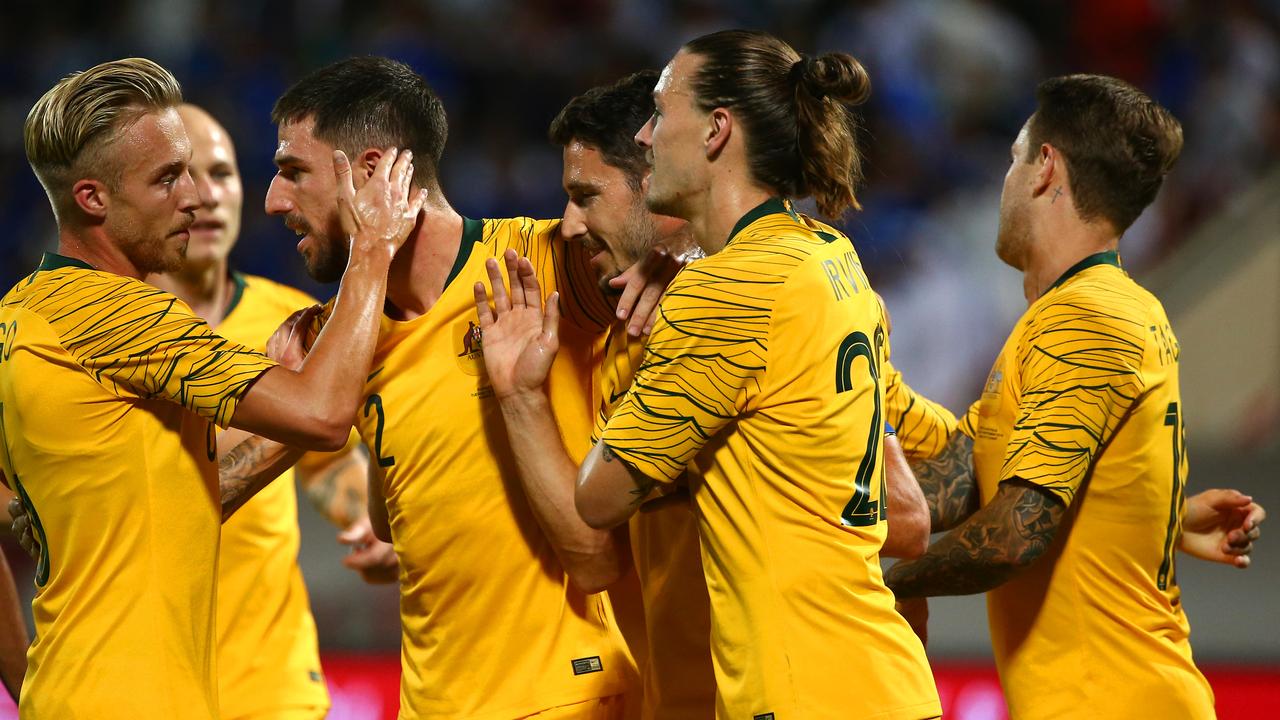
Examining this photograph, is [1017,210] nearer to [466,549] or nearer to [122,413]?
[466,549]

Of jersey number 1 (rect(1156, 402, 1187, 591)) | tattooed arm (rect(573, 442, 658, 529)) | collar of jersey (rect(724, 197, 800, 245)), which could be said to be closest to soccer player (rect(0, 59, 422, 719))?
tattooed arm (rect(573, 442, 658, 529))

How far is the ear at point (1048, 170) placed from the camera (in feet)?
11.8

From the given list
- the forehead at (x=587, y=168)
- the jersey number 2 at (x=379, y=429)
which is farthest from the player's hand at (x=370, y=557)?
the forehead at (x=587, y=168)

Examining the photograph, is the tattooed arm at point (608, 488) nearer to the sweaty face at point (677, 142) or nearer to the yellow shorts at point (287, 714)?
the sweaty face at point (677, 142)

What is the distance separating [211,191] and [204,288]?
34 centimetres

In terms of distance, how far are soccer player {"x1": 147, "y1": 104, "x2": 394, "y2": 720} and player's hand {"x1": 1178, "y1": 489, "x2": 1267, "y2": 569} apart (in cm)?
254

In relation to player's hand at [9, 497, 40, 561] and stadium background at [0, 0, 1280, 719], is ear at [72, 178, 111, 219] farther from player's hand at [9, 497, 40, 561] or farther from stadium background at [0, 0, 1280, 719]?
stadium background at [0, 0, 1280, 719]

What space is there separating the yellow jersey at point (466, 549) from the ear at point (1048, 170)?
4.43 ft

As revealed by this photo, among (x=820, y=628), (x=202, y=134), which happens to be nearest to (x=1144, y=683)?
(x=820, y=628)

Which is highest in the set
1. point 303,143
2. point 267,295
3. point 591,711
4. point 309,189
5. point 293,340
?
point 303,143

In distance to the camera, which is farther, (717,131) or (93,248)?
(93,248)

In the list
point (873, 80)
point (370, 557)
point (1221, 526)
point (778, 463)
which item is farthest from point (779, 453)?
point (873, 80)

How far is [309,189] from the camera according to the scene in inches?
130

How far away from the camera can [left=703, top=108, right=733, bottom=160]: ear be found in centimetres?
282
